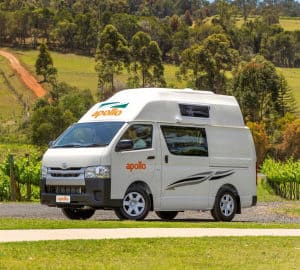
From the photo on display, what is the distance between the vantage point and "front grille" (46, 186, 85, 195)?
1688cm

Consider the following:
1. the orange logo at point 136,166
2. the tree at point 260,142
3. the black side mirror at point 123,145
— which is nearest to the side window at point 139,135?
the black side mirror at point 123,145

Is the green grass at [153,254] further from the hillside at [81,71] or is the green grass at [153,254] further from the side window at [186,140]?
the hillside at [81,71]

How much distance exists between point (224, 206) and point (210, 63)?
79.8 m

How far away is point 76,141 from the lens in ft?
57.5

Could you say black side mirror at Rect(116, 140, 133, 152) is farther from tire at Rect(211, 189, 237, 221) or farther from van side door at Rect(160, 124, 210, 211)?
tire at Rect(211, 189, 237, 221)

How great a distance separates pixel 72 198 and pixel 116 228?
2.25 m

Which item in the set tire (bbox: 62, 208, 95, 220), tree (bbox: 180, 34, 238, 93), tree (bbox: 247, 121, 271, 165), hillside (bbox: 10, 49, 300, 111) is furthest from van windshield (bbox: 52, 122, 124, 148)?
hillside (bbox: 10, 49, 300, 111)

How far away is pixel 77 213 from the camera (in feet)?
61.9

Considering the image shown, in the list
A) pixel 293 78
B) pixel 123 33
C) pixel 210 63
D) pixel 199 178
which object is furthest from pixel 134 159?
pixel 123 33

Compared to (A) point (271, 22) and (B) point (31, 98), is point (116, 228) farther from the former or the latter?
(A) point (271, 22)

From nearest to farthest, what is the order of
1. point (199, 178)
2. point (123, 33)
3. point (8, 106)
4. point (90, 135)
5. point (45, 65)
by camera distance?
point (90, 135) → point (199, 178) → point (8, 106) → point (45, 65) → point (123, 33)

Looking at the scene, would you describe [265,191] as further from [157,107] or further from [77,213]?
[157,107]

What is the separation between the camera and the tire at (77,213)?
1867cm

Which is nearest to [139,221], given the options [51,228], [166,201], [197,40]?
[166,201]
